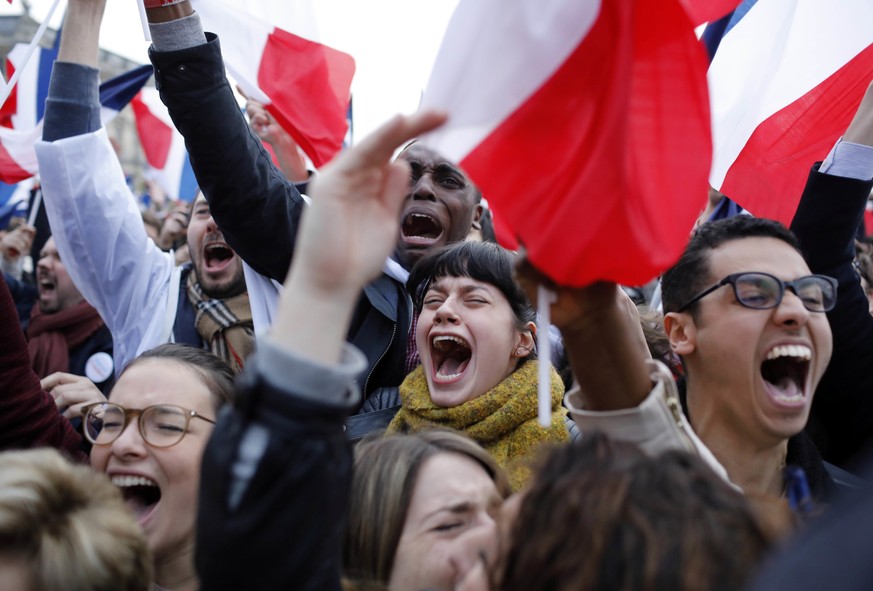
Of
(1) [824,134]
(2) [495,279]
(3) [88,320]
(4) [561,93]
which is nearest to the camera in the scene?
(4) [561,93]

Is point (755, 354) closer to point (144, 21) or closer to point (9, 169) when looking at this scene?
point (144, 21)

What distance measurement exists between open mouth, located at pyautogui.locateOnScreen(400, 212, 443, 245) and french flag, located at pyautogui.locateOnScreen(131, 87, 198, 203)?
4.40 meters

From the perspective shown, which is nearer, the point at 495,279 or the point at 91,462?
the point at 91,462

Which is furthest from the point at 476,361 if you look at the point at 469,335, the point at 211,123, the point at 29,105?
the point at 29,105

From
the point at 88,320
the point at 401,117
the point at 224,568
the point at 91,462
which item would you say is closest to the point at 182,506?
the point at 91,462

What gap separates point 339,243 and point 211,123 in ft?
4.10

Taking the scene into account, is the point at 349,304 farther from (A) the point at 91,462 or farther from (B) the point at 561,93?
(A) the point at 91,462

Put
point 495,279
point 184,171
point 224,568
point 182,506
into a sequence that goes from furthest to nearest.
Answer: point 184,171
point 495,279
point 182,506
point 224,568

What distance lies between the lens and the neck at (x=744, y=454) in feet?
7.23

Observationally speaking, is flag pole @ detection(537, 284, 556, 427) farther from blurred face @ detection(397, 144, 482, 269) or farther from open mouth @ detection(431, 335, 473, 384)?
blurred face @ detection(397, 144, 482, 269)

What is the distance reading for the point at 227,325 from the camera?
10.9ft

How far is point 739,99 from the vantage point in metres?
3.33

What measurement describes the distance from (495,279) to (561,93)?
4.08 feet

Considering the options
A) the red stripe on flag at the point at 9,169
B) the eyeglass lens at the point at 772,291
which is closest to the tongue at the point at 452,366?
the eyeglass lens at the point at 772,291
